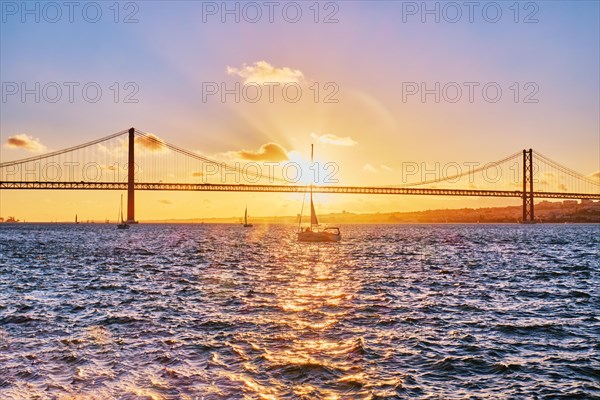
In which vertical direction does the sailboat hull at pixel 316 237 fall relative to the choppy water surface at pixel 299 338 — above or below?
above

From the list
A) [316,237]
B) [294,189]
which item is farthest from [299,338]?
[294,189]

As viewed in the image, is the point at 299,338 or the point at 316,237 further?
the point at 316,237

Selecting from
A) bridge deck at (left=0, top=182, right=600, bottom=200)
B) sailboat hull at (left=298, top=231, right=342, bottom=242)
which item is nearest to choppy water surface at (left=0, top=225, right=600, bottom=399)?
sailboat hull at (left=298, top=231, right=342, bottom=242)

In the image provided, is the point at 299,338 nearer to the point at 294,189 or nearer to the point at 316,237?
the point at 316,237

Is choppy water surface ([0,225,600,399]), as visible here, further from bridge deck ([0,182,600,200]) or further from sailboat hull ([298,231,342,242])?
bridge deck ([0,182,600,200])

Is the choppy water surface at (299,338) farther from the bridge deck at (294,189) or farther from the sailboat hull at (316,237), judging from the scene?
the bridge deck at (294,189)

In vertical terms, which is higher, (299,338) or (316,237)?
(316,237)

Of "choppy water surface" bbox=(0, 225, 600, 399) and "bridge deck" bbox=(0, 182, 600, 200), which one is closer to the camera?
"choppy water surface" bbox=(0, 225, 600, 399)

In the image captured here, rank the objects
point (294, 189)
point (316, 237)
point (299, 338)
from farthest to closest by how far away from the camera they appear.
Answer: point (294, 189) → point (316, 237) → point (299, 338)

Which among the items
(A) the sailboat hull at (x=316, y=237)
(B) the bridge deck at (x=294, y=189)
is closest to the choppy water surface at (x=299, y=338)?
(A) the sailboat hull at (x=316, y=237)

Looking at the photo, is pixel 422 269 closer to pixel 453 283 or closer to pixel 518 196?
pixel 453 283

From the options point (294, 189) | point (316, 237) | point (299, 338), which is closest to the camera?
point (299, 338)
